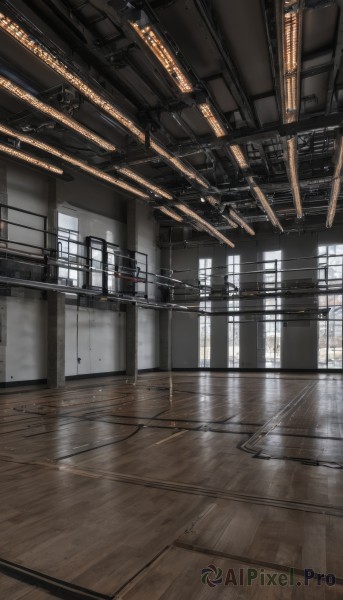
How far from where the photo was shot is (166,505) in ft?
10.7

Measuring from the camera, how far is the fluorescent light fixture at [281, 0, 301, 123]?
483 centimetres

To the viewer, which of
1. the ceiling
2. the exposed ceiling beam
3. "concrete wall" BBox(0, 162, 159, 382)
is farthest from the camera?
"concrete wall" BBox(0, 162, 159, 382)

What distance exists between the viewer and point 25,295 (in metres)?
12.5

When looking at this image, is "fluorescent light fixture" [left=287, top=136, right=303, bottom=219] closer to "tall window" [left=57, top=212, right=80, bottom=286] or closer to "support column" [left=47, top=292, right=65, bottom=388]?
"tall window" [left=57, top=212, right=80, bottom=286]

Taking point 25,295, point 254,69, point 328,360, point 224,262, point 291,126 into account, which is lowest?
point 328,360

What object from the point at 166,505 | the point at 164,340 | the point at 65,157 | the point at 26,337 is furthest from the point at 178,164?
the point at 164,340

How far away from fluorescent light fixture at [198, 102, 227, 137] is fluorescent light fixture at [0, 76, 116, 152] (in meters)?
2.10

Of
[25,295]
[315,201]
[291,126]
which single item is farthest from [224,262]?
[291,126]

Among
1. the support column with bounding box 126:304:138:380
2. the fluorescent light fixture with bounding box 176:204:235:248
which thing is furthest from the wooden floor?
the support column with bounding box 126:304:138:380

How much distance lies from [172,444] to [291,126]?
6.39m

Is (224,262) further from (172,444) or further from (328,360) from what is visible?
(172,444)

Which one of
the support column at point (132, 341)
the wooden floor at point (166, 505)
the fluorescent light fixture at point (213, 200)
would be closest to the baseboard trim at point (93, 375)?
the support column at point (132, 341)

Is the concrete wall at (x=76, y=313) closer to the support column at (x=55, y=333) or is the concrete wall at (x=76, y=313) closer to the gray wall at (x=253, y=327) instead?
the support column at (x=55, y=333)

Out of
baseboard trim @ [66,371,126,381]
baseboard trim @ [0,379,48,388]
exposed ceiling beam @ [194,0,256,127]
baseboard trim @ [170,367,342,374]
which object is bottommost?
baseboard trim @ [170,367,342,374]
